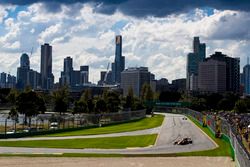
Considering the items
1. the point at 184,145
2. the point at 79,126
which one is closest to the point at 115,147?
the point at 184,145

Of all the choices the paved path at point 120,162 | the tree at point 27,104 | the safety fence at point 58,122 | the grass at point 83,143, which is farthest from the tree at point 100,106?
the paved path at point 120,162

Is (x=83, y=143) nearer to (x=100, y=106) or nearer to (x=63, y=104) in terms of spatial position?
(x=100, y=106)

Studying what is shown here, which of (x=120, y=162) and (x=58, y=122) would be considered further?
(x=58, y=122)

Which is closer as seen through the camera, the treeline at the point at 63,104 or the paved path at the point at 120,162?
the paved path at the point at 120,162

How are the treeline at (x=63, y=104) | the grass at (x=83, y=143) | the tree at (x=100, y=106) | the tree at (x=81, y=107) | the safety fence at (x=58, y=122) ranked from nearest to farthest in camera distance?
the grass at (x=83, y=143) → the safety fence at (x=58, y=122) → the treeline at (x=63, y=104) → the tree at (x=100, y=106) → the tree at (x=81, y=107)

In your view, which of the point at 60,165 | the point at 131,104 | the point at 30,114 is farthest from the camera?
the point at 131,104

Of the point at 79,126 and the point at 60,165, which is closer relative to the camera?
the point at 60,165

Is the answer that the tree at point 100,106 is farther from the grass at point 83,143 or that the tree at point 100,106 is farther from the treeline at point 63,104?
the grass at point 83,143

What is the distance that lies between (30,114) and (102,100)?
37.7 meters

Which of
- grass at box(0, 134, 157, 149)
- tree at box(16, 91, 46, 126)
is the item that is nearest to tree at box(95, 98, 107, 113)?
tree at box(16, 91, 46, 126)

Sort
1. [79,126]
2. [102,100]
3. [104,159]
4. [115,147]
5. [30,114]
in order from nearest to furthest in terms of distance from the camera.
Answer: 1. [104,159]
2. [115,147]
3. [79,126]
4. [30,114]
5. [102,100]

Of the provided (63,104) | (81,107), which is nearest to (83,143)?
(81,107)

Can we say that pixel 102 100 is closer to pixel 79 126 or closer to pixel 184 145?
pixel 79 126

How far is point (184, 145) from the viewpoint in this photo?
57438 millimetres
